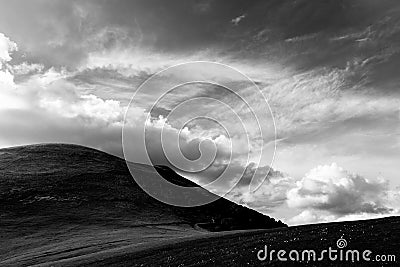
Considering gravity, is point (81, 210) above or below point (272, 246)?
above

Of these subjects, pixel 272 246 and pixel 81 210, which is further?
pixel 81 210

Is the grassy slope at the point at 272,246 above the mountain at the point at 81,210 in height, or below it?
below

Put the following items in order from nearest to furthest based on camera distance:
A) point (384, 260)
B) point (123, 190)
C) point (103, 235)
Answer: point (384, 260)
point (103, 235)
point (123, 190)

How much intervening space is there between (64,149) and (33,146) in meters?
13.2

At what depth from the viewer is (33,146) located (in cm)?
18275

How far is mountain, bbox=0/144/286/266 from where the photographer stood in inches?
3615

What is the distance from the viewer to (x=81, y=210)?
125250 millimetres

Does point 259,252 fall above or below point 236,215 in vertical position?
below

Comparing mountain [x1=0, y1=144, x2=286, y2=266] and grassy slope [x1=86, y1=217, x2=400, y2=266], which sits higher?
mountain [x1=0, y1=144, x2=286, y2=266]

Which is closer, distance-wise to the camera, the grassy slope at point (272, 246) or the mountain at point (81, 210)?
the grassy slope at point (272, 246)

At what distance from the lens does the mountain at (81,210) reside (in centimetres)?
9181

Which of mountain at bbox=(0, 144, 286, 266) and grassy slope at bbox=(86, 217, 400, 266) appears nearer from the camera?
grassy slope at bbox=(86, 217, 400, 266)

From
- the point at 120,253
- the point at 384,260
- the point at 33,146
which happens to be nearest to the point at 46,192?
the point at 33,146

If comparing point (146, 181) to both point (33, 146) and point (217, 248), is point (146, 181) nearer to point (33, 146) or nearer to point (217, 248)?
point (33, 146)
